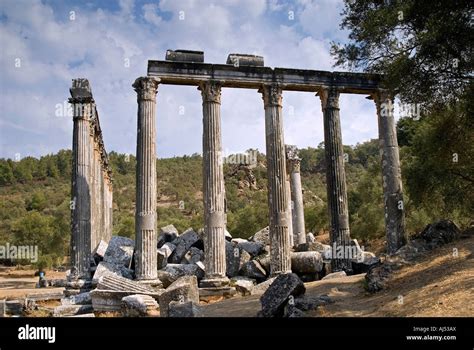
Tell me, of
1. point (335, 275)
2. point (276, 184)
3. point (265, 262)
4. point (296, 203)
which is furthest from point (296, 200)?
point (335, 275)

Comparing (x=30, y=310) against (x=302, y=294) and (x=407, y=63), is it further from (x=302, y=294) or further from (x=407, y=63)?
(x=407, y=63)

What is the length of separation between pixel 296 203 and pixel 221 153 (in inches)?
441

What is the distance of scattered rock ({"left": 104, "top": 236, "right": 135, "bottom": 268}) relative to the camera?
20531mm

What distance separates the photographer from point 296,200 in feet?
98.8

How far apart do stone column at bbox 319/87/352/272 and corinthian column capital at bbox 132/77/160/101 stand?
Answer: 7.80 m

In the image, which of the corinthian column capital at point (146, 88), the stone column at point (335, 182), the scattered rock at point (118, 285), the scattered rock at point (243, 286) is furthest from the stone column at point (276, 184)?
the scattered rock at point (118, 285)

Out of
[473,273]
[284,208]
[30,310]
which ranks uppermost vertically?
[284,208]

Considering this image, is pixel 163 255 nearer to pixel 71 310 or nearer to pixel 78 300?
pixel 78 300

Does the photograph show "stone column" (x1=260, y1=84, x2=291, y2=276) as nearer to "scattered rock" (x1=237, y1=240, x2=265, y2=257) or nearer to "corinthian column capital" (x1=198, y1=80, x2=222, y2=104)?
"corinthian column capital" (x1=198, y1=80, x2=222, y2=104)

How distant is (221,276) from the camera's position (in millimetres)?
19266

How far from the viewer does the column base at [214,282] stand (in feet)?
62.2

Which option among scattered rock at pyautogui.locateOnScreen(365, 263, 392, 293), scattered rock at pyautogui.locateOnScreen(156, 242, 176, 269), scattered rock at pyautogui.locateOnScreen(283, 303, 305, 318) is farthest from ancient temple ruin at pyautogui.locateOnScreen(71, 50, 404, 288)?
scattered rock at pyautogui.locateOnScreen(283, 303, 305, 318)
